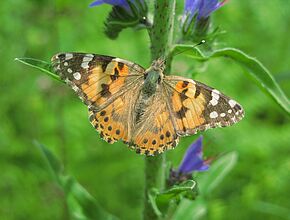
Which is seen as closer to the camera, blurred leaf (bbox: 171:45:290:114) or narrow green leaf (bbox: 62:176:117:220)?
blurred leaf (bbox: 171:45:290:114)

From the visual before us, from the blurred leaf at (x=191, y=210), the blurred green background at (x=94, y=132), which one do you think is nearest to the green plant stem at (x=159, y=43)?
the blurred leaf at (x=191, y=210)

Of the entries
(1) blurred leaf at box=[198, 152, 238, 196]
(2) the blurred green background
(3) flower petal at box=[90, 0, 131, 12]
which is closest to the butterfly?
(3) flower petal at box=[90, 0, 131, 12]

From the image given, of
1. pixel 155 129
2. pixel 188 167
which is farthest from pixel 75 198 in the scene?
pixel 155 129

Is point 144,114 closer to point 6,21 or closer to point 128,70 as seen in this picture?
point 128,70

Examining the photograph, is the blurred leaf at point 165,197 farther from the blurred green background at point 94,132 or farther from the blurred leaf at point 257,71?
the blurred green background at point 94,132

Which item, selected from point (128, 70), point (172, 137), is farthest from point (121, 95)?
point (172, 137)

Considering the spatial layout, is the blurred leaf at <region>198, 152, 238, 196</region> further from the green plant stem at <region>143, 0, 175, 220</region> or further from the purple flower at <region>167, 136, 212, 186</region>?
the green plant stem at <region>143, 0, 175, 220</region>
